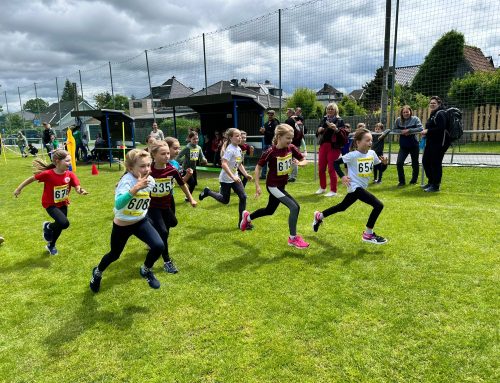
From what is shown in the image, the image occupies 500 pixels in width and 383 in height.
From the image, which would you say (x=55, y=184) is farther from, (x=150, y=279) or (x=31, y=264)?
(x=150, y=279)

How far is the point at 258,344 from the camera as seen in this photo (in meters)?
3.36

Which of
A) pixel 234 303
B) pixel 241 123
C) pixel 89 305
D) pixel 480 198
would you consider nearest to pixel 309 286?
pixel 234 303

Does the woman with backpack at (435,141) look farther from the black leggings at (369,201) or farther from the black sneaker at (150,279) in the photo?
the black sneaker at (150,279)

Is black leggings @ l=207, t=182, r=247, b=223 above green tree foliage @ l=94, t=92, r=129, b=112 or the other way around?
the other way around

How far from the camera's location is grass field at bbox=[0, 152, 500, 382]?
3.08 m

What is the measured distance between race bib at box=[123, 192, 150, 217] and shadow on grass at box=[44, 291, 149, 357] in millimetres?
1071

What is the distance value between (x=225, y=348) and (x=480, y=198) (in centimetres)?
758

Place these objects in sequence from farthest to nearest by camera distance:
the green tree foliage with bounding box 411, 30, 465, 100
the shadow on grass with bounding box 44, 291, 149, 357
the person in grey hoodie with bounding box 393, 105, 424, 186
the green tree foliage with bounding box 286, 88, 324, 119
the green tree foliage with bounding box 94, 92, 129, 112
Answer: the green tree foliage with bounding box 286, 88, 324, 119
the green tree foliage with bounding box 94, 92, 129, 112
the green tree foliage with bounding box 411, 30, 465, 100
the person in grey hoodie with bounding box 393, 105, 424, 186
the shadow on grass with bounding box 44, 291, 149, 357

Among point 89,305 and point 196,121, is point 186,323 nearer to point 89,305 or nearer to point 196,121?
point 89,305

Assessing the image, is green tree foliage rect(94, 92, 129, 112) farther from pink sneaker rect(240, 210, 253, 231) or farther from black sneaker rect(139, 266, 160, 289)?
black sneaker rect(139, 266, 160, 289)

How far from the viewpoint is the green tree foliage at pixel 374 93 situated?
1257 centimetres

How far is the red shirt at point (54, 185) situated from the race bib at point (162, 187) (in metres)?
1.82

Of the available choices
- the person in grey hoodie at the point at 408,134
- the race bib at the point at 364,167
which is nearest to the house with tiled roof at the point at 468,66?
the person in grey hoodie at the point at 408,134

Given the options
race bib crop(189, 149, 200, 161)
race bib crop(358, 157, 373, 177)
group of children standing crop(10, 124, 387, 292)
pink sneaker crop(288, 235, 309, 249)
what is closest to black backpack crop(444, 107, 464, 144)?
group of children standing crop(10, 124, 387, 292)
